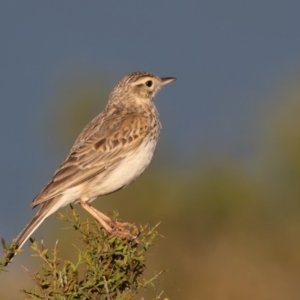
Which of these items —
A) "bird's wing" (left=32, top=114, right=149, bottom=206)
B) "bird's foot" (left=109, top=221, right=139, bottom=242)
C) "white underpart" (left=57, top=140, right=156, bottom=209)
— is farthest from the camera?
"white underpart" (left=57, top=140, right=156, bottom=209)

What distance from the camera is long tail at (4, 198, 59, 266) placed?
817cm

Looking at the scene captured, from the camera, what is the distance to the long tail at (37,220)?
8172mm

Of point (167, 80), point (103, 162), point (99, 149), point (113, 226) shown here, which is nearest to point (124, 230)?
point (113, 226)

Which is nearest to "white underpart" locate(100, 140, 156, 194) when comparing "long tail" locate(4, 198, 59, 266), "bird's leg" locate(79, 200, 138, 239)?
"bird's leg" locate(79, 200, 138, 239)

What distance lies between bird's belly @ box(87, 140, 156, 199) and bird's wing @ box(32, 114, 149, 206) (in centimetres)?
6

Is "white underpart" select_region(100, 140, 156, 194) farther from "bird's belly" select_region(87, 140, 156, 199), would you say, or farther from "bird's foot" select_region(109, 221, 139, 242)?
"bird's foot" select_region(109, 221, 139, 242)

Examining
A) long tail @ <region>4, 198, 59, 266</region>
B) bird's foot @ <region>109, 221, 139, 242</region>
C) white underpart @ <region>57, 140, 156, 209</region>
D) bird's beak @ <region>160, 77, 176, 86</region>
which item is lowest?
long tail @ <region>4, 198, 59, 266</region>

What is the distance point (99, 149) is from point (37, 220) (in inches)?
47.2

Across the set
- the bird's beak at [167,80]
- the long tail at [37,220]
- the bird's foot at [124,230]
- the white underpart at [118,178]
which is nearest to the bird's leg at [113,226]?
the bird's foot at [124,230]

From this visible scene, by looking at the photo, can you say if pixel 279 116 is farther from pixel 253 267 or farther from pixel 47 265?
pixel 47 265

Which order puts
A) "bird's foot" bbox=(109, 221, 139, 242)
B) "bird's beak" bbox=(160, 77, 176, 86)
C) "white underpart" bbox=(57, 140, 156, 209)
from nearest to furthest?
1. "bird's foot" bbox=(109, 221, 139, 242)
2. "white underpart" bbox=(57, 140, 156, 209)
3. "bird's beak" bbox=(160, 77, 176, 86)

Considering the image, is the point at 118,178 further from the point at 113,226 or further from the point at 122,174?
the point at 113,226

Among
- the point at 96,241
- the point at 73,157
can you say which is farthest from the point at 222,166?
the point at 96,241

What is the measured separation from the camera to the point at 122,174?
9180 mm
